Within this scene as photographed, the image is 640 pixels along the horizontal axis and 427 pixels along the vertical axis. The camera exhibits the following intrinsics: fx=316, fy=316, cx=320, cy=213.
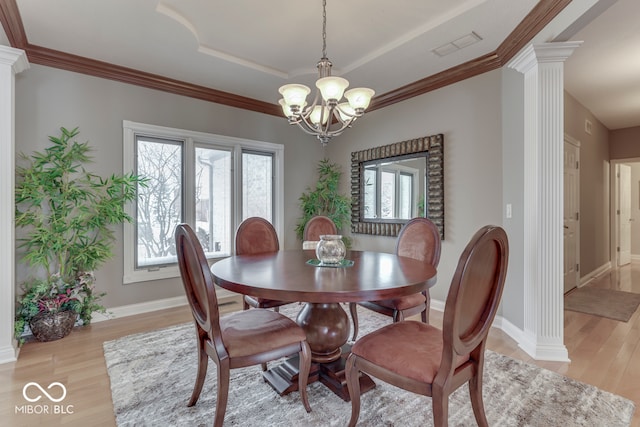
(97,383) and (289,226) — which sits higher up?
(289,226)

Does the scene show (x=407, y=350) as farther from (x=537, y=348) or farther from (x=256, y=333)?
A: (x=537, y=348)

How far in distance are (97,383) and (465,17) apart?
3.66m

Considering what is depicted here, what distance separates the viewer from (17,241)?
110 inches

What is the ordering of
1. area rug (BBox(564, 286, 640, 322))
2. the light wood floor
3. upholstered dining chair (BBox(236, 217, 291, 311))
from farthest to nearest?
area rug (BBox(564, 286, 640, 322))
upholstered dining chair (BBox(236, 217, 291, 311))
the light wood floor

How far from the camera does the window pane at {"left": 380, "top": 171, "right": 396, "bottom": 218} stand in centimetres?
406

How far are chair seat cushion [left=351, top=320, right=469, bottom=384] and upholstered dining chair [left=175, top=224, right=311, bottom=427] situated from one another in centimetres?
37

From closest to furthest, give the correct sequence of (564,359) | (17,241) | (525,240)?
1. (564,359)
2. (525,240)
3. (17,241)

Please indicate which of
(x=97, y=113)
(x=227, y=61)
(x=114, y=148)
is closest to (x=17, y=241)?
(x=114, y=148)

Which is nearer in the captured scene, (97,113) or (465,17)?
(465,17)

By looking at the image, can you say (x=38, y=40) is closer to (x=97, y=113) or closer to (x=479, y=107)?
(x=97, y=113)

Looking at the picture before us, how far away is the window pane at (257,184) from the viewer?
4234 mm

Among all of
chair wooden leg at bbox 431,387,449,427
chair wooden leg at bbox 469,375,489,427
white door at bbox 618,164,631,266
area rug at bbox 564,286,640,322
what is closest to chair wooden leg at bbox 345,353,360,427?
chair wooden leg at bbox 431,387,449,427

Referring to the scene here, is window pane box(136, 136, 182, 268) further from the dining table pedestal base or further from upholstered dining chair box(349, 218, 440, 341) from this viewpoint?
upholstered dining chair box(349, 218, 440, 341)

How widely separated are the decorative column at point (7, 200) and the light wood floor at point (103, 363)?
0.20 m
